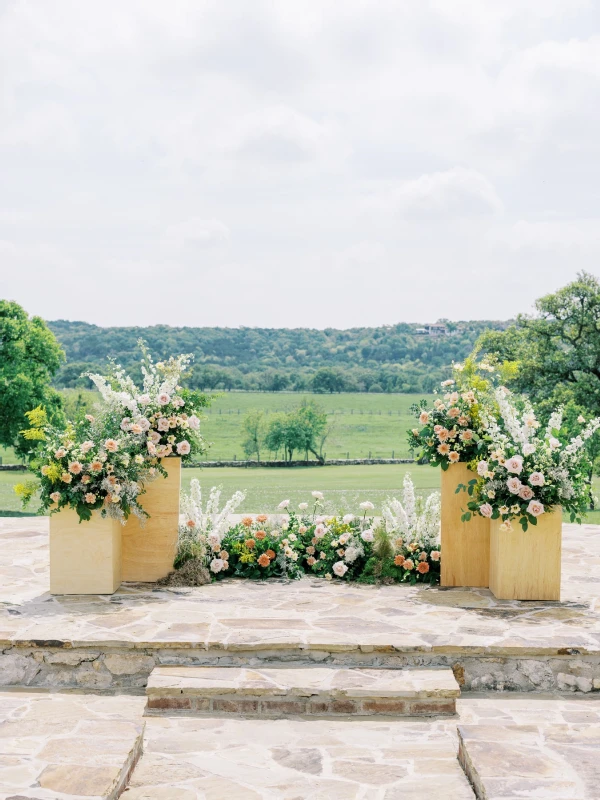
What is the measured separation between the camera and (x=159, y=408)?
6.84 metres

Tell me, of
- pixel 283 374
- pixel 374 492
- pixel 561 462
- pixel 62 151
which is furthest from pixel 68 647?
pixel 283 374

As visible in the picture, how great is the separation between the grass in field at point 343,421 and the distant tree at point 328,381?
1.71 metres

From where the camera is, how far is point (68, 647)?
5.14 m

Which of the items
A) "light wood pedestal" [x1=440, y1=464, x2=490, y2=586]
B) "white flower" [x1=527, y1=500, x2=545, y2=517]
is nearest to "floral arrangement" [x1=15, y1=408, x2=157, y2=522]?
"light wood pedestal" [x1=440, y1=464, x2=490, y2=586]

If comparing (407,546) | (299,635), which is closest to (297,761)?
(299,635)

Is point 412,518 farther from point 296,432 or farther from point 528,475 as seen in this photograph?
point 296,432

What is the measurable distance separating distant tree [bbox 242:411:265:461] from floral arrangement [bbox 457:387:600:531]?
29686 millimetres

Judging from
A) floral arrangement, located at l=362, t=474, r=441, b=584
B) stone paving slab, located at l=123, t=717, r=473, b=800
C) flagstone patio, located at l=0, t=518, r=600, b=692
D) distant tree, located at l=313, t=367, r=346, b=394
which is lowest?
stone paving slab, located at l=123, t=717, r=473, b=800

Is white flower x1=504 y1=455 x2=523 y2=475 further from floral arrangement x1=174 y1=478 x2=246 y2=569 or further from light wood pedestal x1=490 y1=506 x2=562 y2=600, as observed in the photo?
floral arrangement x1=174 y1=478 x2=246 y2=569

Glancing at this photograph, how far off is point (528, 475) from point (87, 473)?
3.31 metres

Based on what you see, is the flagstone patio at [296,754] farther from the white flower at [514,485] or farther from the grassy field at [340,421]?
the grassy field at [340,421]

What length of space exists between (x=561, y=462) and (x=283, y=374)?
31.6 metres

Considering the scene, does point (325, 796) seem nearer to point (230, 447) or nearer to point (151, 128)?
point (151, 128)

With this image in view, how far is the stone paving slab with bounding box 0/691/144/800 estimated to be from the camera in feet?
11.3
